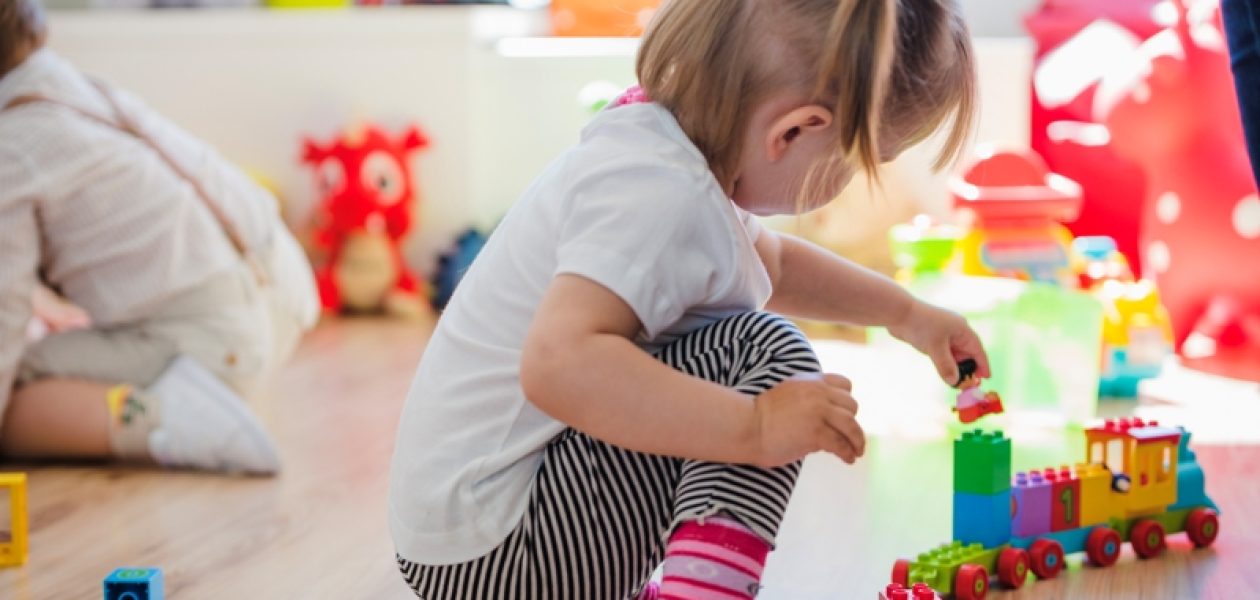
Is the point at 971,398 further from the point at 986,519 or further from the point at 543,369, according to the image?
the point at 543,369

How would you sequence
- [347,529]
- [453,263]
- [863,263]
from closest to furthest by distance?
[347,529] < [863,263] < [453,263]

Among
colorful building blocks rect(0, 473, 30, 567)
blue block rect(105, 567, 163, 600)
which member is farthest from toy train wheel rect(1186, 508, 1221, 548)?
colorful building blocks rect(0, 473, 30, 567)

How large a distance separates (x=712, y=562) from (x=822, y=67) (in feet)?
0.90

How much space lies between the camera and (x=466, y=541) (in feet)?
2.85

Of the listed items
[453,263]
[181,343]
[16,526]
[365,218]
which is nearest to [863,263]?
[453,263]

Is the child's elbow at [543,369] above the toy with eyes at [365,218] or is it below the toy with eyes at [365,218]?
above

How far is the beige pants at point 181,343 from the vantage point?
158cm

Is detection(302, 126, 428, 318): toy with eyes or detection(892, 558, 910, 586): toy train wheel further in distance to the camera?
detection(302, 126, 428, 318): toy with eyes

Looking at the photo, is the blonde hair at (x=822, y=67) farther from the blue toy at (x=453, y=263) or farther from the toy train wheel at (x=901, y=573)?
the blue toy at (x=453, y=263)

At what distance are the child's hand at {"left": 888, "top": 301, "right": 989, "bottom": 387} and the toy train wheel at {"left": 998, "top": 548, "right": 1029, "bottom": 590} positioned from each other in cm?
15

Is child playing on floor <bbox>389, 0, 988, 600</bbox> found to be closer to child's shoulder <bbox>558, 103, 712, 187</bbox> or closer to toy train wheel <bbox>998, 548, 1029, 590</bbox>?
child's shoulder <bbox>558, 103, 712, 187</bbox>

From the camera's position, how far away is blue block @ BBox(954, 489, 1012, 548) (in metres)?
1.08

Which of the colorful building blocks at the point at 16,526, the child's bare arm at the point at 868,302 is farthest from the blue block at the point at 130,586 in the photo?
the child's bare arm at the point at 868,302

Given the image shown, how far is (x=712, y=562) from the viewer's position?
0.77 metres
